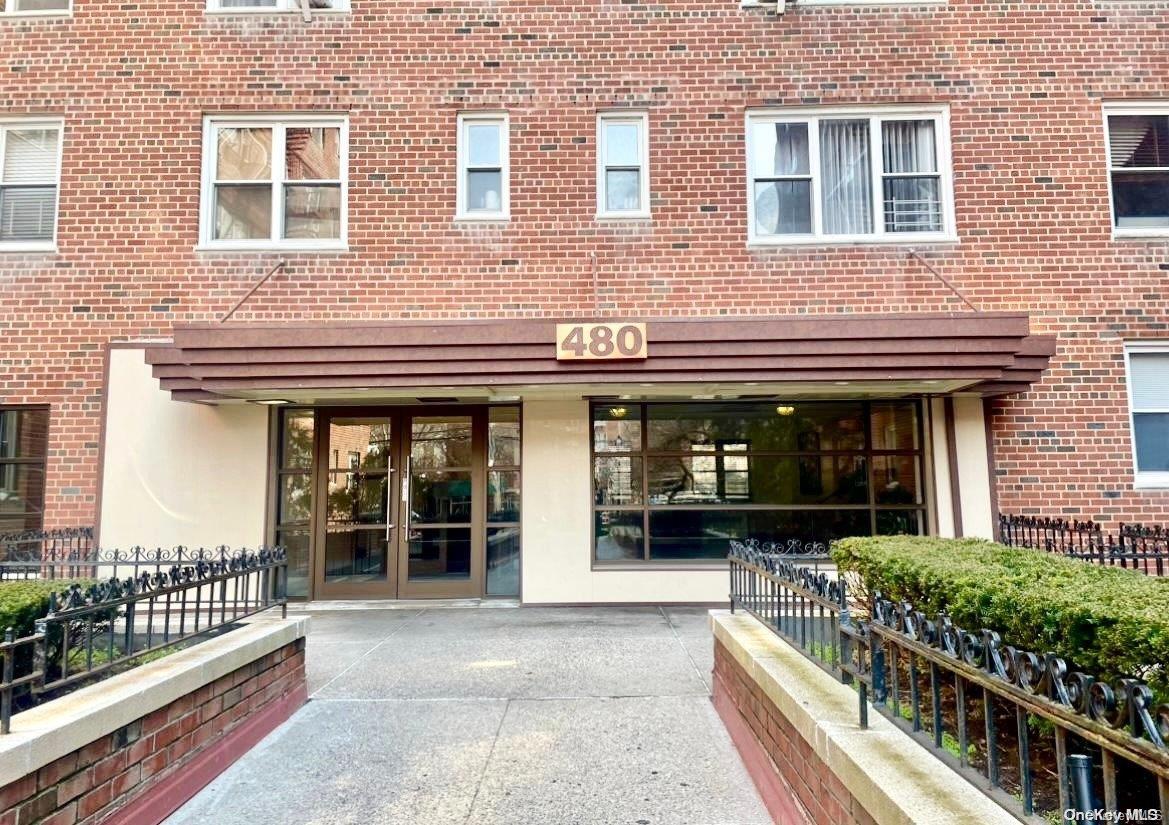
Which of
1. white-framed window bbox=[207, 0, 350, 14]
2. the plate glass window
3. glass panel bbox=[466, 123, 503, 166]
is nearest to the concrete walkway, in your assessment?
glass panel bbox=[466, 123, 503, 166]

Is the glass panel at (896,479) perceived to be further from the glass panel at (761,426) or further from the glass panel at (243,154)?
the glass panel at (243,154)

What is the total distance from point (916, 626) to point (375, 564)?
7761mm

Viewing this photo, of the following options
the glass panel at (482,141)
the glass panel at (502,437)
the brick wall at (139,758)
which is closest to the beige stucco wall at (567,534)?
the glass panel at (502,437)

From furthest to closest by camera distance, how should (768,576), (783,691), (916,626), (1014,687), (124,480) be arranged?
(124,480) → (768,576) → (783,691) → (916,626) → (1014,687)

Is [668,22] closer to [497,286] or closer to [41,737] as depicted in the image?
[497,286]

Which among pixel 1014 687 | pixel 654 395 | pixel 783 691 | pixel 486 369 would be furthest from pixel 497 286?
pixel 1014 687

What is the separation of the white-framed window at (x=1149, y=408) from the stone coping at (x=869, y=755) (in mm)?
7163

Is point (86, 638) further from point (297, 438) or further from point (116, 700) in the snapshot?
point (297, 438)

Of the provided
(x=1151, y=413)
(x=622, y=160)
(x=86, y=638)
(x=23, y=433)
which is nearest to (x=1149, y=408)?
(x=1151, y=413)

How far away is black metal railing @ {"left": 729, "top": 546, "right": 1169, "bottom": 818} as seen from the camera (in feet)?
5.56

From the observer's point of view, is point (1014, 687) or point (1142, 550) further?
point (1142, 550)

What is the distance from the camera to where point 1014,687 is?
6.66ft

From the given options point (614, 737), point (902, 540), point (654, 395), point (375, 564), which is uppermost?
point (654, 395)

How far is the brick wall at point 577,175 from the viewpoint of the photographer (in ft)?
28.1
